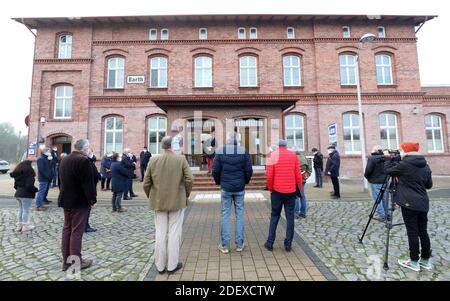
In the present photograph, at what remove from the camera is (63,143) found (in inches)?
669

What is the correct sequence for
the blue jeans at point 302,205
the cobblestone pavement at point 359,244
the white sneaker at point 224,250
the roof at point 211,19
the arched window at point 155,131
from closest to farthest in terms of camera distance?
1. the cobblestone pavement at point 359,244
2. the white sneaker at point 224,250
3. the blue jeans at point 302,205
4. the arched window at point 155,131
5. the roof at point 211,19

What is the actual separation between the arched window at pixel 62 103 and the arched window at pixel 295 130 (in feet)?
48.7

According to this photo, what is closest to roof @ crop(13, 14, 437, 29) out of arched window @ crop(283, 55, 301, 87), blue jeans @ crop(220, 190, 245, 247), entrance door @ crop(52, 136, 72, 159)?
arched window @ crop(283, 55, 301, 87)

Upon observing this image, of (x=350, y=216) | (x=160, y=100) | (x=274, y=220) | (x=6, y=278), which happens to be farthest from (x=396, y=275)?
(x=160, y=100)

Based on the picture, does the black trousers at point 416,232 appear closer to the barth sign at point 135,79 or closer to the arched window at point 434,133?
the barth sign at point 135,79

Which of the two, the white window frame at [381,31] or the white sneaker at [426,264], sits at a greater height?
the white window frame at [381,31]

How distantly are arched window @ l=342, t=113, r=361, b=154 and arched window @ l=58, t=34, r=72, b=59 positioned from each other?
769 inches

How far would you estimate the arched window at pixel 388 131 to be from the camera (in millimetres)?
16812

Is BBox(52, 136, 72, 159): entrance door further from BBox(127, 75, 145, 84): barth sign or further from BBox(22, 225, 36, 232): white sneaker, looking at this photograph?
BBox(22, 225, 36, 232): white sneaker

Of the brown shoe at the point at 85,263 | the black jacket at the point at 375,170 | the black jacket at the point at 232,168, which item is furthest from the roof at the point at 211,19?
the brown shoe at the point at 85,263

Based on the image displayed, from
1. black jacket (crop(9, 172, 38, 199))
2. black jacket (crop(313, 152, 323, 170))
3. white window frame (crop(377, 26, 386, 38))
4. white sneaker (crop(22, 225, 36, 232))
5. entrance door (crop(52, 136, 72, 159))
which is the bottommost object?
white sneaker (crop(22, 225, 36, 232))

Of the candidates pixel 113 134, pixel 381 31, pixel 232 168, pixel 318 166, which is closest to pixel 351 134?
pixel 318 166

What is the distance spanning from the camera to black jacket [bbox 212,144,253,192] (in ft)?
14.2
